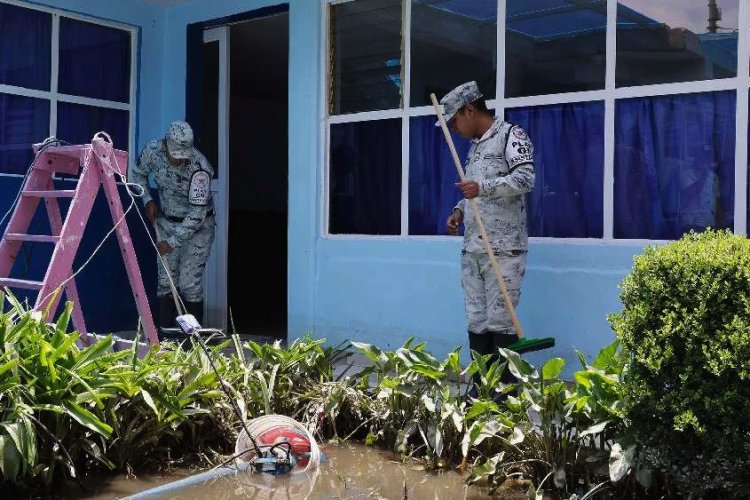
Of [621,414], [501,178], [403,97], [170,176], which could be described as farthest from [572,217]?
[170,176]

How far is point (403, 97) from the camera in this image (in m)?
6.51

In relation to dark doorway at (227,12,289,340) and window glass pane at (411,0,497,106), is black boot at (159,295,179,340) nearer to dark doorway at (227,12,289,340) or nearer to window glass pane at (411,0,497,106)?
dark doorway at (227,12,289,340)

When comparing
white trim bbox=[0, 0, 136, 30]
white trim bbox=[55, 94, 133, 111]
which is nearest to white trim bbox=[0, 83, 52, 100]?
white trim bbox=[55, 94, 133, 111]

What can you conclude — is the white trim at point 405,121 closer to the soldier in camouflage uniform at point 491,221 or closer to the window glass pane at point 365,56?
the window glass pane at point 365,56

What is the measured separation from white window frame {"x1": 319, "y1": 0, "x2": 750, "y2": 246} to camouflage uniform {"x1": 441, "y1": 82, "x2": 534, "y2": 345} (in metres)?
0.77

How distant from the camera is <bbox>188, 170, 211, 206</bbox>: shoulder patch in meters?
6.76

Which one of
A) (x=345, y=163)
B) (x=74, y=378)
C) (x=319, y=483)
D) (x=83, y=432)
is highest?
(x=345, y=163)

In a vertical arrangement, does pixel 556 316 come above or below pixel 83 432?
Result: above

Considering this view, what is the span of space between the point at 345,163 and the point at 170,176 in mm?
1420

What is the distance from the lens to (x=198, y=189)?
677cm

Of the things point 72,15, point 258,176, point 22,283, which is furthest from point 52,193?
point 258,176

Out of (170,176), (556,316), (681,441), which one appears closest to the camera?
(681,441)

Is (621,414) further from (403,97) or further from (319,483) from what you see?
(403,97)

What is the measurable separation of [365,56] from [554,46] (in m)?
1.67
